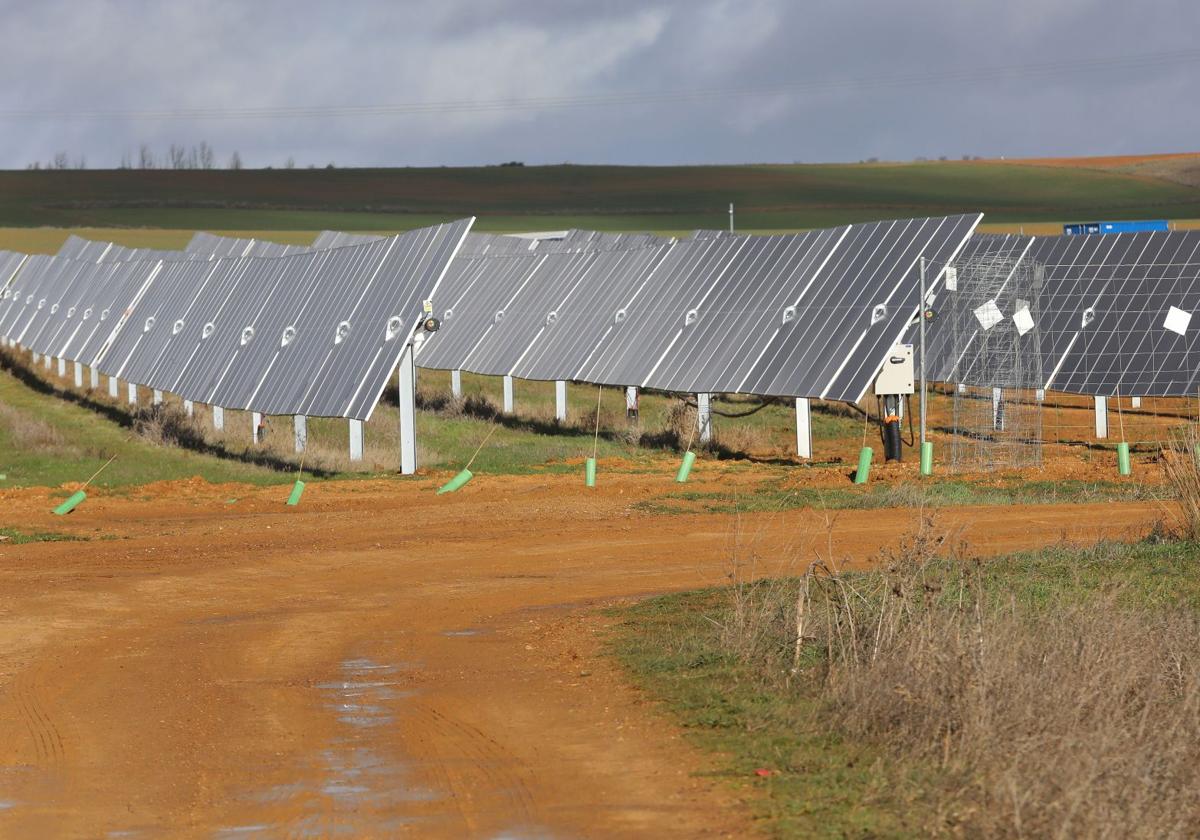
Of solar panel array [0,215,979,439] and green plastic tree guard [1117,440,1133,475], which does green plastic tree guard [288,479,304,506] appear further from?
green plastic tree guard [1117,440,1133,475]

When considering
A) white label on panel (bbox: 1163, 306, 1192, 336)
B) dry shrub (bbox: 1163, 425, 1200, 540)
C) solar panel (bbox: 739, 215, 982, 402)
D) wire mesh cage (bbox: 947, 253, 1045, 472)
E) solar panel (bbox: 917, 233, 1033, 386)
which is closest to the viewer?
dry shrub (bbox: 1163, 425, 1200, 540)

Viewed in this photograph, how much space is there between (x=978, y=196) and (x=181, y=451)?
83.9 meters

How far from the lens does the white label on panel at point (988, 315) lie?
27547mm

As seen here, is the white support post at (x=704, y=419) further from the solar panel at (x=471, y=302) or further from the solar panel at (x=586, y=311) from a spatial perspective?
the solar panel at (x=471, y=302)

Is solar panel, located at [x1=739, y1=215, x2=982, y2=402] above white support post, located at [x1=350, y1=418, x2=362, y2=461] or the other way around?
above

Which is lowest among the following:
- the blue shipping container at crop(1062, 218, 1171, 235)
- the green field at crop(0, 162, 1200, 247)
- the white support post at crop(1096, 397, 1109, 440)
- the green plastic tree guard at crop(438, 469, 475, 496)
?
the green plastic tree guard at crop(438, 469, 475, 496)

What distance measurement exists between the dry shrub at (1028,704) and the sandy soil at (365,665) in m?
0.95

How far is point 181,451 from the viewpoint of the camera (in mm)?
29344

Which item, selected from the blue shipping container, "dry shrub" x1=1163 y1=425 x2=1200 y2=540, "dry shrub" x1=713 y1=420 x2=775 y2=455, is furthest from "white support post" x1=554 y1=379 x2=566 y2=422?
the blue shipping container

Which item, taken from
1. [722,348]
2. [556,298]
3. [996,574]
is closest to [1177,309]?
[722,348]

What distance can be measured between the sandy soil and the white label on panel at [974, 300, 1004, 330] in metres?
9.21

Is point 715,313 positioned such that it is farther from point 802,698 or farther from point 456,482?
point 802,698

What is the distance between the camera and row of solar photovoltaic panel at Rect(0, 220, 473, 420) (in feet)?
83.3

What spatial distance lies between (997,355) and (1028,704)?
22.7m
